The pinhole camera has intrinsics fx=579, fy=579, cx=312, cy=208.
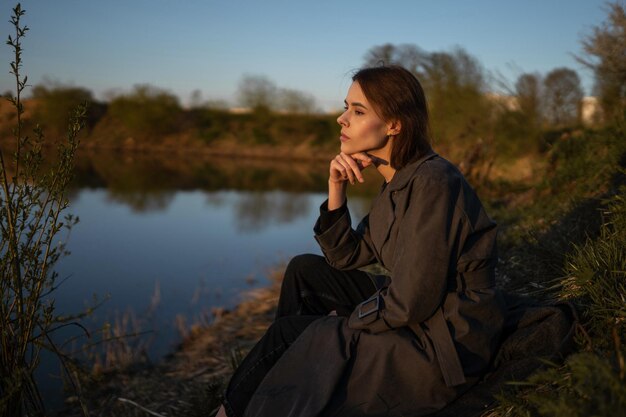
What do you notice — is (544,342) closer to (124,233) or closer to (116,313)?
(116,313)

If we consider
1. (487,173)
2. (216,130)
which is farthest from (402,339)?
(216,130)

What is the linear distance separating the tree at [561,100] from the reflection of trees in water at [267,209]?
21.2ft

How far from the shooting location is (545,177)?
25.4 ft

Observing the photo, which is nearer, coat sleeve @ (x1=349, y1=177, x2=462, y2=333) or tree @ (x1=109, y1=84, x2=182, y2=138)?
coat sleeve @ (x1=349, y1=177, x2=462, y2=333)

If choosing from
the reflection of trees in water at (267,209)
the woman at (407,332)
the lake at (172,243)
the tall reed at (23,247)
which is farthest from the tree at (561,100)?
the tall reed at (23,247)

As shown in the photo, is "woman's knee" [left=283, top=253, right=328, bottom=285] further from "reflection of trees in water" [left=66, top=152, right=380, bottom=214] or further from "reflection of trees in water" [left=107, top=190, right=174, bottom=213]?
"reflection of trees in water" [left=107, top=190, right=174, bottom=213]

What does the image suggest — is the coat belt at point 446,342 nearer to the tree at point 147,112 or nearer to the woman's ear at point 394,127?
the woman's ear at point 394,127

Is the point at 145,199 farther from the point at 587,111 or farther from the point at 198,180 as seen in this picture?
the point at 587,111

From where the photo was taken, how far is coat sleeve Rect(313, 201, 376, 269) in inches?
103

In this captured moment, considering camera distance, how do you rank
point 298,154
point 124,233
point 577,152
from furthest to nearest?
point 298,154 < point 124,233 < point 577,152

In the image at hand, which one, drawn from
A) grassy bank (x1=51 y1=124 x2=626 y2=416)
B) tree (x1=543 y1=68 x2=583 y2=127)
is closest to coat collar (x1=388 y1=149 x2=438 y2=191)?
grassy bank (x1=51 y1=124 x2=626 y2=416)

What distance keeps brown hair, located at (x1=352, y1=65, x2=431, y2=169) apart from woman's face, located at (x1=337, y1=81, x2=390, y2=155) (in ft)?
0.10

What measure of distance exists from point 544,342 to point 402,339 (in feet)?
1.86

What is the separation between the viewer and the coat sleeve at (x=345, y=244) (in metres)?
2.62
